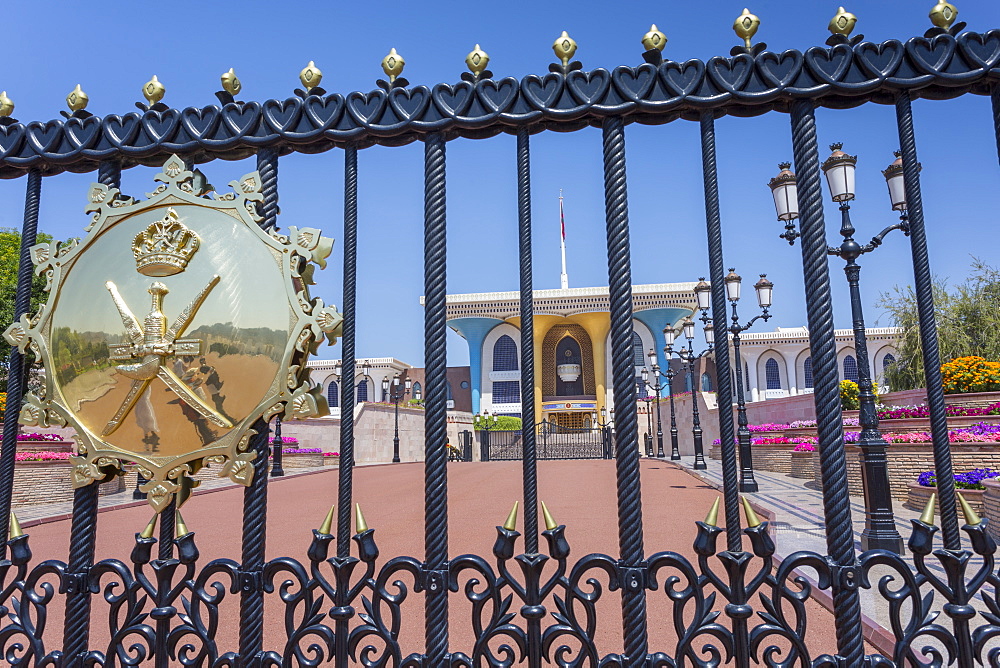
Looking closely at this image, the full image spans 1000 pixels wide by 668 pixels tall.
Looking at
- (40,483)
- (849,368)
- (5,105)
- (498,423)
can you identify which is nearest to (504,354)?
(498,423)

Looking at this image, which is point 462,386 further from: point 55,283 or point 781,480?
point 55,283

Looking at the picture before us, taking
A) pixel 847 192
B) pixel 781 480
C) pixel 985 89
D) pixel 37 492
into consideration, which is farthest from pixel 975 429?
pixel 37 492

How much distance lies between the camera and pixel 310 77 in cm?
259

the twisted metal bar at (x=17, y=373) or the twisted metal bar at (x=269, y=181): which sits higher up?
the twisted metal bar at (x=269, y=181)

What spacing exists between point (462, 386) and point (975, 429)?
1796 inches

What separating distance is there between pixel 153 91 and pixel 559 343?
49063 mm

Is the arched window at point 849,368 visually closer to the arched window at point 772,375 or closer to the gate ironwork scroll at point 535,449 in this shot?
the arched window at point 772,375

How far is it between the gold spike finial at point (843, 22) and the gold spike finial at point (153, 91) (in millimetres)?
2781

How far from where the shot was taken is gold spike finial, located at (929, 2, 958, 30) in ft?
7.44

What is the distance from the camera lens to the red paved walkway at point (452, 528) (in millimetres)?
4078

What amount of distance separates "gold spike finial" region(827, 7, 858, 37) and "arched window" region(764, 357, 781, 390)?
176ft

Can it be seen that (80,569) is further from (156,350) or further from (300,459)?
(300,459)

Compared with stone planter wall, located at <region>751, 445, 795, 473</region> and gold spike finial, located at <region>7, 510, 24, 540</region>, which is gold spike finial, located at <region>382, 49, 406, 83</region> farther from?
stone planter wall, located at <region>751, 445, 795, 473</region>

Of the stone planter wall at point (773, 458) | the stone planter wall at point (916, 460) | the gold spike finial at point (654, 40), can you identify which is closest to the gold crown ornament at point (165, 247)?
the gold spike finial at point (654, 40)
